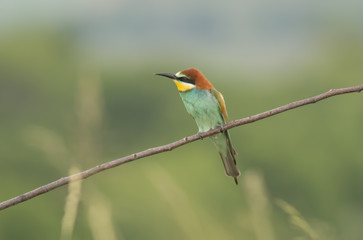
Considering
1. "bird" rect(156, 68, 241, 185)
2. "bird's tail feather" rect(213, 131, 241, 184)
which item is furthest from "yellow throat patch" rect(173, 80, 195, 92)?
"bird's tail feather" rect(213, 131, 241, 184)

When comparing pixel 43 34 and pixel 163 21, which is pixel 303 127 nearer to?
pixel 43 34

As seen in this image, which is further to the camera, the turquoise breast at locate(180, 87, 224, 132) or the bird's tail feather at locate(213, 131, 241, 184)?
the turquoise breast at locate(180, 87, 224, 132)

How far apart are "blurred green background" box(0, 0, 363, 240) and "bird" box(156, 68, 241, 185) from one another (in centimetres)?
24

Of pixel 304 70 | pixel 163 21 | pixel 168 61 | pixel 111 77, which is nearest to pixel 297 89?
pixel 304 70

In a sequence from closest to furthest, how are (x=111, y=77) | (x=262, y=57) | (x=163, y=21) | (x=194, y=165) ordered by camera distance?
(x=194, y=165)
(x=111, y=77)
(x=262, y=57)
(x=163, y=21)

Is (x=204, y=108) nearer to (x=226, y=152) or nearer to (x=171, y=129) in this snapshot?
(x=226, y=152)

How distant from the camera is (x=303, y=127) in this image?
26.1 meters

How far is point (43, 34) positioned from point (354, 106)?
17061mm

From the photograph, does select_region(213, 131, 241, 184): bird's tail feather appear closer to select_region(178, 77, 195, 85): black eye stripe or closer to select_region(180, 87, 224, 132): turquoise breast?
select_region(180, 87, 224, 132): turquoise breast

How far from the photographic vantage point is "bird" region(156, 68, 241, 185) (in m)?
2.45


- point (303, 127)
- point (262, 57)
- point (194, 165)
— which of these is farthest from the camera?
point (262, 57)

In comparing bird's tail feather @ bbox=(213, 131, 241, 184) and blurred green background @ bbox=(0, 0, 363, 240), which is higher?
bird's tail feather @ bbox=(213, 131, 241, 184)

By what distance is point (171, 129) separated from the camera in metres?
26.6

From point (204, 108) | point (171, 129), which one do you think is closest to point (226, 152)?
point (204, 108)
